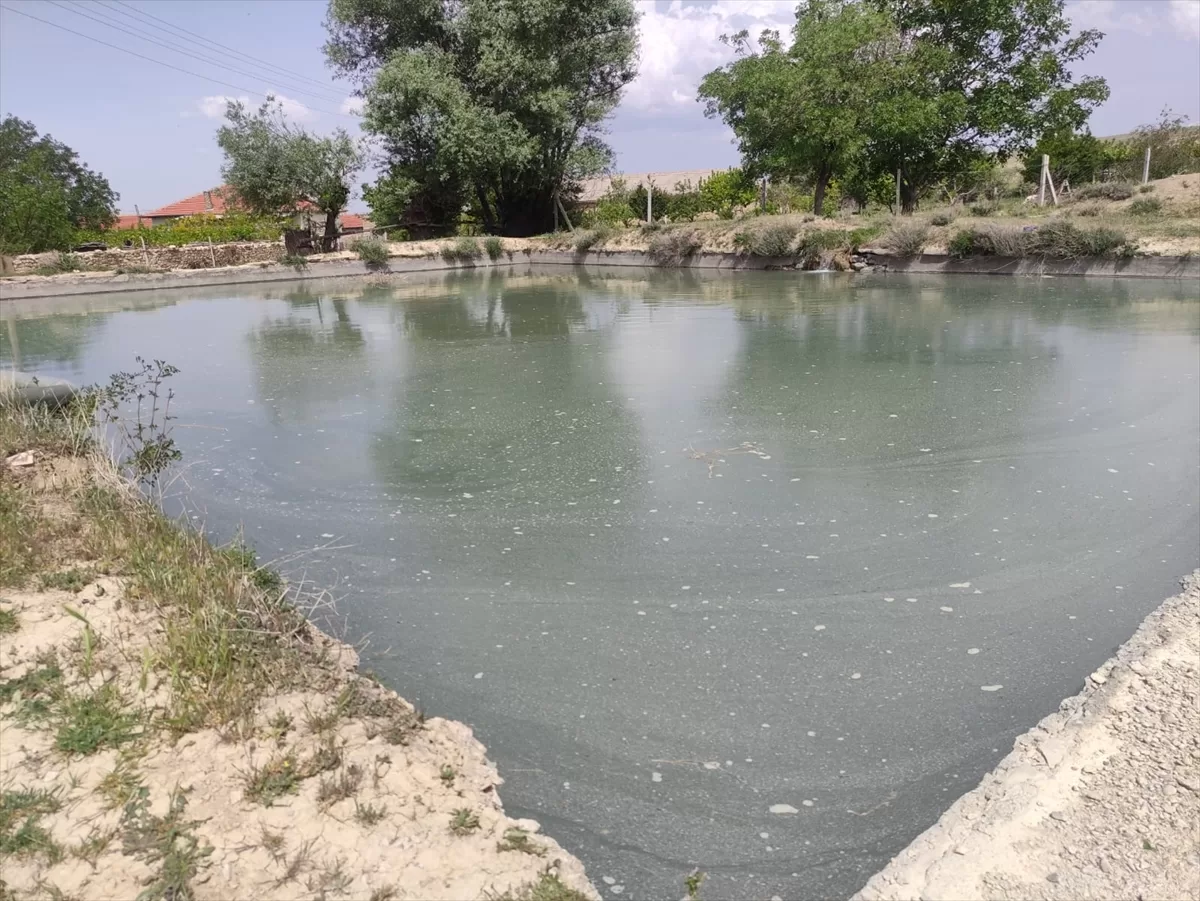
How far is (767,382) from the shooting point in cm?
859

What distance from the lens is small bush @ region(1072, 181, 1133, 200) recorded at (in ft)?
69.5

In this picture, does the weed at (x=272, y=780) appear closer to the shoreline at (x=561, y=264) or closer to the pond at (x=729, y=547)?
the pond at (x=729, y=547)

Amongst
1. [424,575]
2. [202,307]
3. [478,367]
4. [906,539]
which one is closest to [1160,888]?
[906,539]

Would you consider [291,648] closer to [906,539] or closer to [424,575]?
[424,575]

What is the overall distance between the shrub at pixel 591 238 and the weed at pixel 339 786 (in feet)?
83.3

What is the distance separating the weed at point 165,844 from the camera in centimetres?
214

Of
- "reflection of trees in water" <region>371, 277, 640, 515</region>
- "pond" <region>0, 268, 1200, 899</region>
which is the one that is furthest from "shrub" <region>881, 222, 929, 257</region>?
"reflection of trees in water" <region>371, 277, 640, 515</region>

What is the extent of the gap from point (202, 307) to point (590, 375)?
1216cm

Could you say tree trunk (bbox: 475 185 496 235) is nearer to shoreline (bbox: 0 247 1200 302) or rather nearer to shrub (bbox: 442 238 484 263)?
shoreline (bbox: 0 247 1200 302)

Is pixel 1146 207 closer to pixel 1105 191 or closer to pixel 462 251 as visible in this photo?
pixel 1105 191

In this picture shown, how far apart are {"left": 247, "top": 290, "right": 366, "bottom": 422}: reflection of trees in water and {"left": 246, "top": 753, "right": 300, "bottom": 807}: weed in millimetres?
5512

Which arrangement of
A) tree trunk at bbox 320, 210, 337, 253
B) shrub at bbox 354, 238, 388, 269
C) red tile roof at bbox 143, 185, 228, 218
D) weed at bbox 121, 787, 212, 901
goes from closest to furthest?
weed at bbox 121, 787, 212, 901 → shrub at bbox 354, 238, 388, 269 → tree trunk at bbox 320, 210, 337, 253 → red tile roof at bbox 143, 185, 228, 218

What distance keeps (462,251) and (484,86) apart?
468 centimetres

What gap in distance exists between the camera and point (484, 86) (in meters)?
25.8
